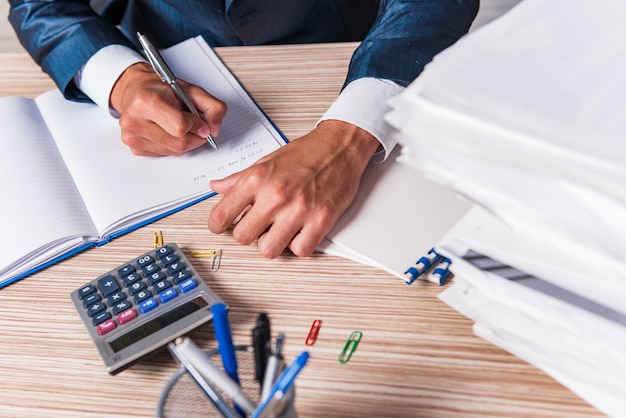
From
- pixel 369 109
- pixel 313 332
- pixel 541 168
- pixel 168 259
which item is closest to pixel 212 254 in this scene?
pixel 168 259

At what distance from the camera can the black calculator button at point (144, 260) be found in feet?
2.29

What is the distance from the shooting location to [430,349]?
1.99 ft

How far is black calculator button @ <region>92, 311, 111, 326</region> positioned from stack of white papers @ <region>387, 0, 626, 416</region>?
33 cm

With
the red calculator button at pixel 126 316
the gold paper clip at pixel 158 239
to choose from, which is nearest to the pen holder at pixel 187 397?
the red calculator button at pixel 126 316

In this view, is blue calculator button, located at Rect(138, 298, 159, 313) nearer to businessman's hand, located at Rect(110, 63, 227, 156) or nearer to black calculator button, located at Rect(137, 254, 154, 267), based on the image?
black calculator button, located at Rect(137, 254, 154, 267)

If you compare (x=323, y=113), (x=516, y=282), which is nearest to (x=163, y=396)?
(x=516, y=282)

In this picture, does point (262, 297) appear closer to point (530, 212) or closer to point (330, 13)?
point (530, 212)

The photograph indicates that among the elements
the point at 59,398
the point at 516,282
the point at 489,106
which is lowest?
the point at 59,398

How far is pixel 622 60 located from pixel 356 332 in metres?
0.33

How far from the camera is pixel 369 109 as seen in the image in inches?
A: 33.4

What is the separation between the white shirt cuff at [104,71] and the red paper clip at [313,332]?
530 mm

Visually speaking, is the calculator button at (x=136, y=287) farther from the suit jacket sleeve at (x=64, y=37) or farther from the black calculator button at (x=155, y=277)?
the suit jacket sleeve at (x=64, y=37)

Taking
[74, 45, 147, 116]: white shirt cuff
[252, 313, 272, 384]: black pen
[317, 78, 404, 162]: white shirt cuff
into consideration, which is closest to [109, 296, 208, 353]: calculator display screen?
[252, 313, 272, 384]: black pen

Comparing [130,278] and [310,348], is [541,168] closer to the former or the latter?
[310,348]
